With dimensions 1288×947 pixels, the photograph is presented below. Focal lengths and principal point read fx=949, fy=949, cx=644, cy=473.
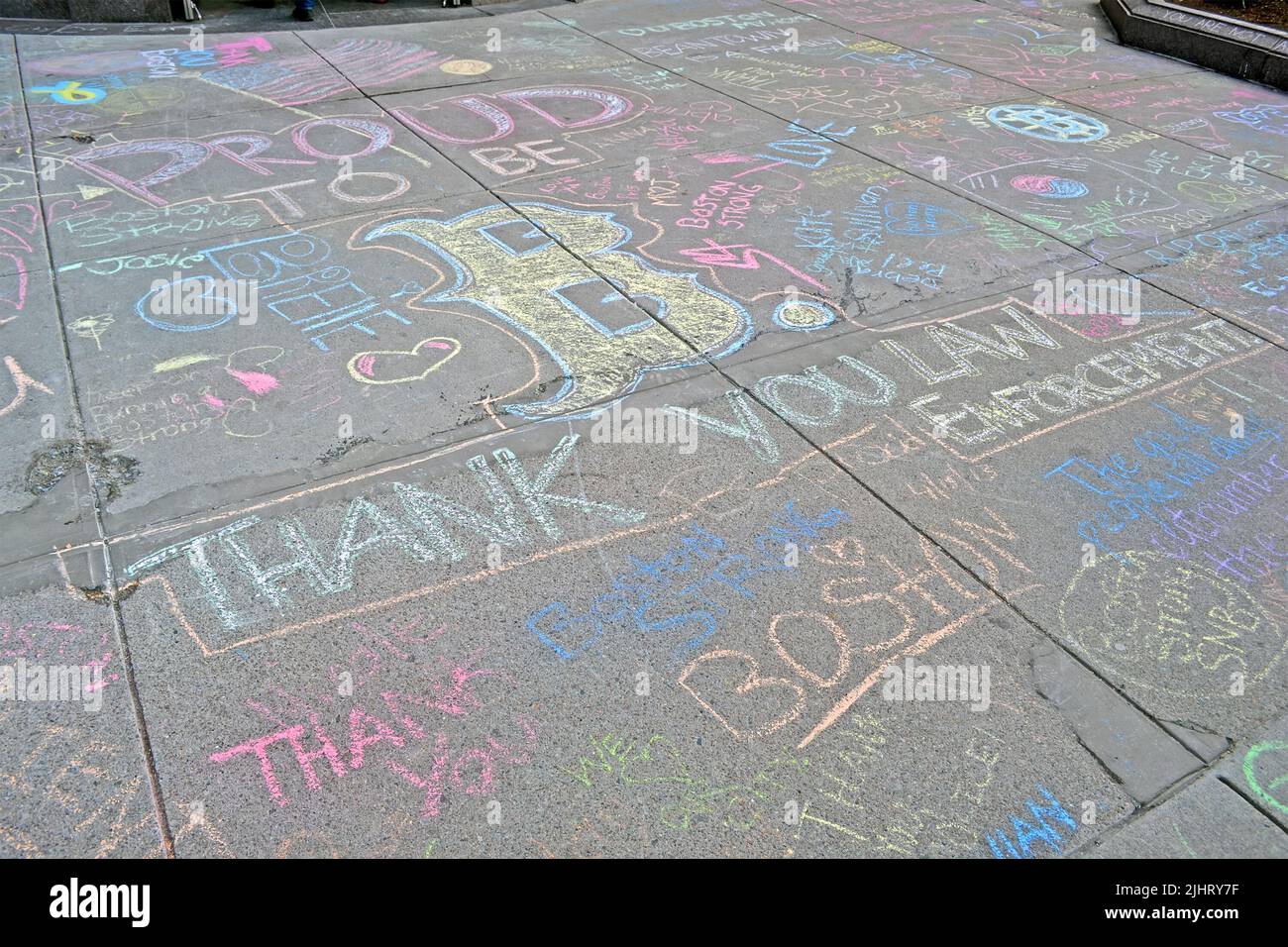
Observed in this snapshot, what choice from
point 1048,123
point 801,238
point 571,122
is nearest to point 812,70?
point 1048,123

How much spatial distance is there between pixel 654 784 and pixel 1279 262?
18.0 feet

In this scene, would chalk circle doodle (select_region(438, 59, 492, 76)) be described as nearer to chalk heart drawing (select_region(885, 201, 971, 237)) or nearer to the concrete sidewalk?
the concrete sidewalk

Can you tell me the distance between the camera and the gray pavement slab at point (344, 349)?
13.0 ft

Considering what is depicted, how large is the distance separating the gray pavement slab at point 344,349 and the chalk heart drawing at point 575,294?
0.01m

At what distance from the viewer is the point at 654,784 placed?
2.79 metres

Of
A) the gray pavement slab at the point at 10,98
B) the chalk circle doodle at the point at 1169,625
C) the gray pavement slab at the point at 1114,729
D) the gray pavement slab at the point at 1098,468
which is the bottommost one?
the gray pavement slab at the point at 1114,729

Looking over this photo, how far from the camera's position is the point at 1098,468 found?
414 cm

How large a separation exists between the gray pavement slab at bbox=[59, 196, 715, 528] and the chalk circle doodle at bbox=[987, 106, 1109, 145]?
4010 mm

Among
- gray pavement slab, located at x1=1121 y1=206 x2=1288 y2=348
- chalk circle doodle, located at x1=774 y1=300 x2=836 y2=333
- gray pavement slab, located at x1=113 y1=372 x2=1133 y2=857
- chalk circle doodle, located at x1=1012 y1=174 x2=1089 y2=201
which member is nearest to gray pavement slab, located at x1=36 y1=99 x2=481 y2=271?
chalk circle doodle, located at x1=774 y1=300 x2=836 y2=333

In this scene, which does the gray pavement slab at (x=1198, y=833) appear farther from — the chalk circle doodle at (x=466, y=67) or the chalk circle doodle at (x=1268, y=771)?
the chalk circle doodle at (x=466, y=67)

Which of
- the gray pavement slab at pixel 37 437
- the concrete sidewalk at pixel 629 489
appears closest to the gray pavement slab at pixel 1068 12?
the concrete sidewalk at pixel 629 489

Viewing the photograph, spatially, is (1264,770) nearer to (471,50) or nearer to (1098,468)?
(1098,468)

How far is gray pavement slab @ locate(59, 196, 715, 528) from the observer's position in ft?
13.0
